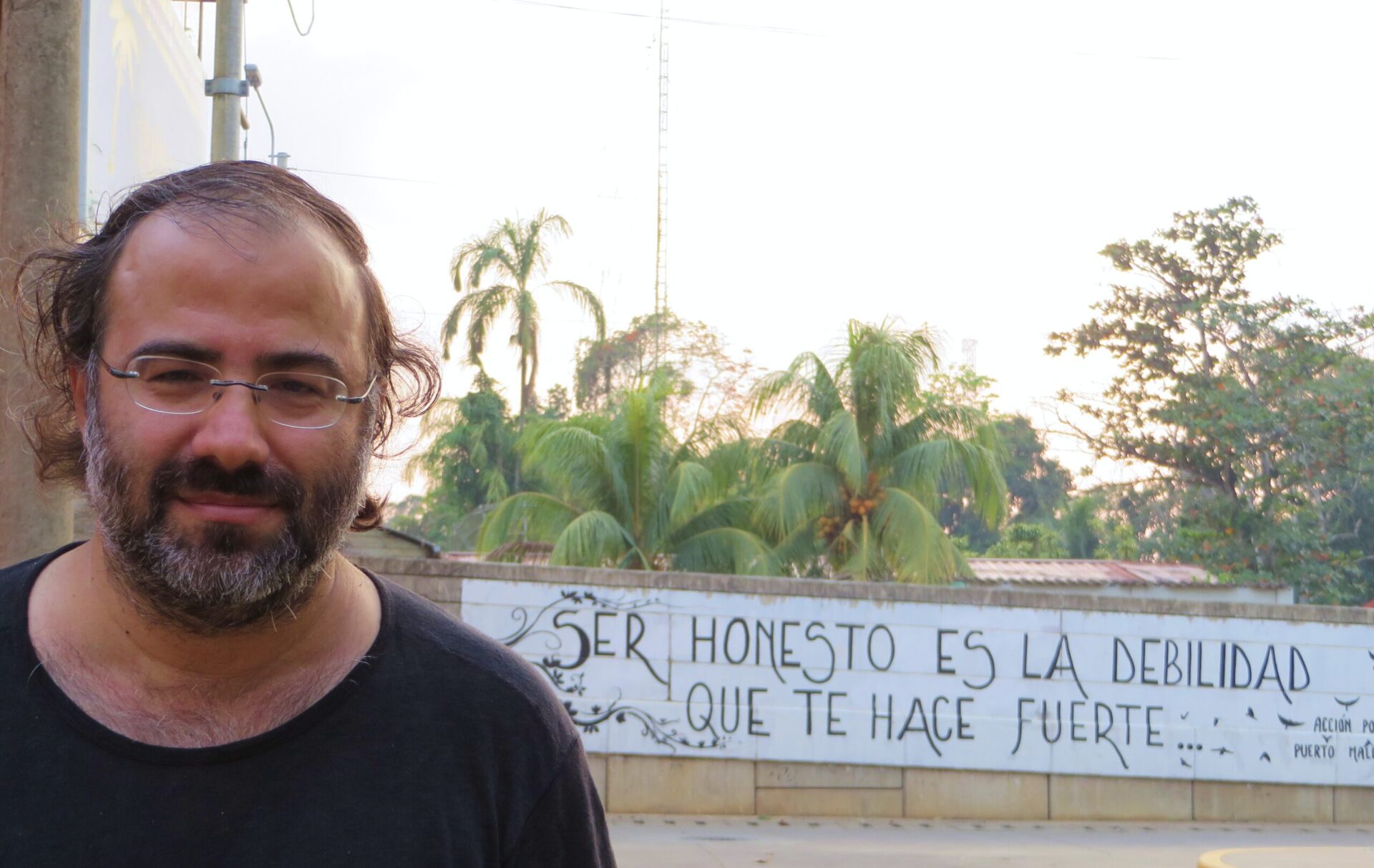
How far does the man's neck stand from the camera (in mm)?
1573

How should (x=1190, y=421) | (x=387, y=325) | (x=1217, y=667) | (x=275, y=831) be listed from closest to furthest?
(x=275, y=831)
(x=387, y=325)
(x=1217, y=667)
(x=1190, y=421)

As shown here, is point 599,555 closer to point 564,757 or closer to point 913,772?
point 913,772

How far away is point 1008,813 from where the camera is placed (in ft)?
40.7

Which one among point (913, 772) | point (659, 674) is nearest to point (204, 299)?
point (659, 674)

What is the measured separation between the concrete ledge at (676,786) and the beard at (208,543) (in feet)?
34.6

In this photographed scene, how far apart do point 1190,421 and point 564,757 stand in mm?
23163

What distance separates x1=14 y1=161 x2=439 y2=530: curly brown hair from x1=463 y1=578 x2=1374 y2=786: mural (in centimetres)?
989

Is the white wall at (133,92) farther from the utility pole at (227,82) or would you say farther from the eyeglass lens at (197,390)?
the eyeglass lens at (197,390)

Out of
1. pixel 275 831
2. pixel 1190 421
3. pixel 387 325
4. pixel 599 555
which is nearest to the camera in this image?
pixel 275 831

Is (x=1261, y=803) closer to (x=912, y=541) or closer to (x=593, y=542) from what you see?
(x=912, y=541)

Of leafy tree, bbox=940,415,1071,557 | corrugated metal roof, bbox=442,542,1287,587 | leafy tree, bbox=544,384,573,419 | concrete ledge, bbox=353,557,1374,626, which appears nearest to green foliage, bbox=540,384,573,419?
leafy tree, bbox=544,384,573,419

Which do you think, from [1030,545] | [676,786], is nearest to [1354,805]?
[676,786]

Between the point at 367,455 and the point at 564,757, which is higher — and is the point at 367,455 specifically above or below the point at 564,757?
above

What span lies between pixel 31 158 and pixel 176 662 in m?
2.92
